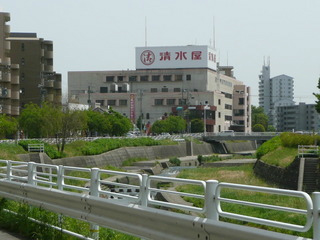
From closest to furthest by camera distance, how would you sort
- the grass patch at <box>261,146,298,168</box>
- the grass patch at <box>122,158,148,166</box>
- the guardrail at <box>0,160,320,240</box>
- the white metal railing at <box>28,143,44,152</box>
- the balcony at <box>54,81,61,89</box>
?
1. the guardrail at <box>0,160,320,240</box>
2. the grass patch at <box>261,146,298,168</box>
3. the white metal railing at <box>28,143,44,152</box>
4. the grass patch at <box>122,158,148,166</box>
5. the balcony at <box>54,81,61,89</box>

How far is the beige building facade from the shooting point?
15150cm

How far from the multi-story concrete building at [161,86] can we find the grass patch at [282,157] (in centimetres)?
8526

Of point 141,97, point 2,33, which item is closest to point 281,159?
point 2,33

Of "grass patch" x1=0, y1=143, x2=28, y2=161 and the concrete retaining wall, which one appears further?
"grass patch" x1=0, y1=143, x2=28, y2=161

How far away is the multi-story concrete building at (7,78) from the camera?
97562 millimetres

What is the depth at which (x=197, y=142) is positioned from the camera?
390 feet

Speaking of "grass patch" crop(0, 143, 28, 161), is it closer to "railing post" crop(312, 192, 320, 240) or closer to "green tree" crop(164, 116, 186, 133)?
"railing post" crop(312, 192, 320, 240)

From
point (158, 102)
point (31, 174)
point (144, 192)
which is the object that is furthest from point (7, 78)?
point (144, 192)

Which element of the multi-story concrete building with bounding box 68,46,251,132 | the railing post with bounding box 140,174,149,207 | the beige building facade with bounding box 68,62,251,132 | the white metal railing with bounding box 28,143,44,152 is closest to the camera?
the railing post with bounding box 140,174,149,207

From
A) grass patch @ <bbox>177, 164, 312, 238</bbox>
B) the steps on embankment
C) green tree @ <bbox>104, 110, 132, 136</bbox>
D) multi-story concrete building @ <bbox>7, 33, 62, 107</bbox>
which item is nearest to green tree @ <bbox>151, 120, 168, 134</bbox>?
green tree @ <bbox>104, 110, 132, 136</bbox>

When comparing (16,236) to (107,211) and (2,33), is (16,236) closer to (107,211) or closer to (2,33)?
(107,211)

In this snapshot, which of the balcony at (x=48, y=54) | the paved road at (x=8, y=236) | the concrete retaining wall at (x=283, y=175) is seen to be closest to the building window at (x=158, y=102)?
the balcony at (x=48, y=54)

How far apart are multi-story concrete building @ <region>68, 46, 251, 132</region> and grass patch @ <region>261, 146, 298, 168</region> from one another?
8526 cm

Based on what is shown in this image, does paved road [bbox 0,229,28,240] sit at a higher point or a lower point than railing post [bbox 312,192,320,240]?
lower
